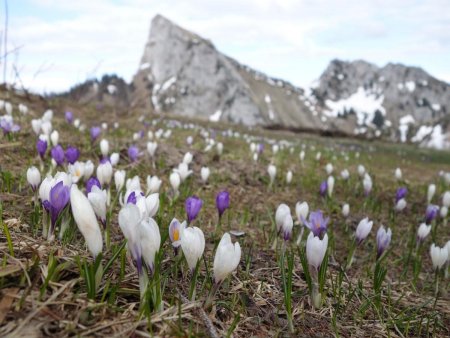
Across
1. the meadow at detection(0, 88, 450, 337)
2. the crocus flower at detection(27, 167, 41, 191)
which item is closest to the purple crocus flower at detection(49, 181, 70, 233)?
the meadow at detection(0, 88, 450, 337)

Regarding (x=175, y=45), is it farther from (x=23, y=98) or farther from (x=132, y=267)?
(x=132, y=267)

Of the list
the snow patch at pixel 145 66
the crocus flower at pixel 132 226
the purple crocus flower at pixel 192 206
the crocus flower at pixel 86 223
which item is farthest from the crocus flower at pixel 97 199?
the snow patch at pixel 145 66

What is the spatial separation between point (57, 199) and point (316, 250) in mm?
1442

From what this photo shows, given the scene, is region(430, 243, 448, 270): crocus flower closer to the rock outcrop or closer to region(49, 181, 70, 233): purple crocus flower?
region(49, 181, 70, 233): purple crocus flower

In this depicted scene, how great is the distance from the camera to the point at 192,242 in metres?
1.94

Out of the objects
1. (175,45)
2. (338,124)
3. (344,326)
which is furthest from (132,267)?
(338,124)

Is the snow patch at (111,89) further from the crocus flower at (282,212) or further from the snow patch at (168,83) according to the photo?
the crocus flower at (282,212)

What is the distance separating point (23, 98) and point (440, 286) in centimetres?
1125

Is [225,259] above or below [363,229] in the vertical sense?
above

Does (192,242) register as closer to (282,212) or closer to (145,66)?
(282,212)

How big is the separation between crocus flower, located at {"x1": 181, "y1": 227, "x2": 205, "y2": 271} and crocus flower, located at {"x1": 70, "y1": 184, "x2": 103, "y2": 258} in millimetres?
383

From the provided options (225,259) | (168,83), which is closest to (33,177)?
(225,259)

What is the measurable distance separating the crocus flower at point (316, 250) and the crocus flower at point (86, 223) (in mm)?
1110

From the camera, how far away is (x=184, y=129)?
1370cm
